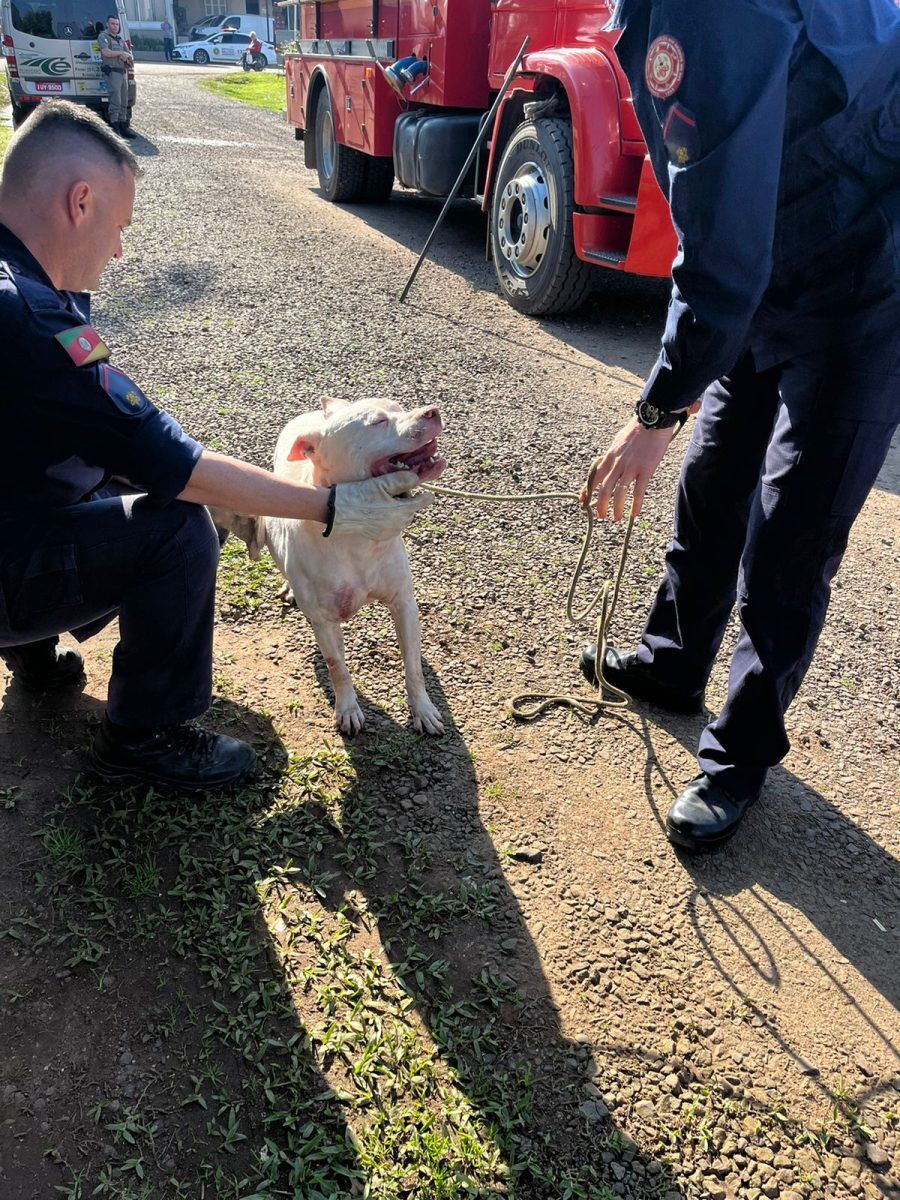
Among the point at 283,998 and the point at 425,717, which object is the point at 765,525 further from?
the point at 283,998

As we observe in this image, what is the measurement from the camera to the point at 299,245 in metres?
8.48

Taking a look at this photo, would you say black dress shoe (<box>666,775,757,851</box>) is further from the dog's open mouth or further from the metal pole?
the metal pole

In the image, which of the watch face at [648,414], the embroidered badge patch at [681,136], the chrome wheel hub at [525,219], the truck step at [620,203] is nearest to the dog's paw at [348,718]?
the watch face at [648,414]

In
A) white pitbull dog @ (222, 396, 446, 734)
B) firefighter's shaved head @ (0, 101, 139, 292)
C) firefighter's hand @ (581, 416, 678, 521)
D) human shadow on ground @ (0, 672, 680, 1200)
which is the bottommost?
human shadow on ground @ (0, 672, 680, 1200)

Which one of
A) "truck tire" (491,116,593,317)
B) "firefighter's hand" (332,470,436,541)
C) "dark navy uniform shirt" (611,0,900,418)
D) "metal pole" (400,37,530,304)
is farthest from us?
"metal pole" (400,37,530,304)

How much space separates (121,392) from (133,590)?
22.1 inches

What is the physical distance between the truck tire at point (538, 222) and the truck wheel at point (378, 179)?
393 cm

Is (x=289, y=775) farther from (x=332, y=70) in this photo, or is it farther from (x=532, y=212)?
(x=332, y=70)

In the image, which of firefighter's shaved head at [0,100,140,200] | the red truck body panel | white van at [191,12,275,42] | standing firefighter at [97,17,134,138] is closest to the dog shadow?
firefighter's shaved head at [0,100,140,200]

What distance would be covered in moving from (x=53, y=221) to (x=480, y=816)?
1.90m

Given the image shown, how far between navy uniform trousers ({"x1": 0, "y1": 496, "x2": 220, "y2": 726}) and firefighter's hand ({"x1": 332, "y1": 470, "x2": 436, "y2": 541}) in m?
0.38

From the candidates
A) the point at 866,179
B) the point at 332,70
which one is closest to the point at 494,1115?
the point at 866,179

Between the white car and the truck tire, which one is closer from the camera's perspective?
the truck tire

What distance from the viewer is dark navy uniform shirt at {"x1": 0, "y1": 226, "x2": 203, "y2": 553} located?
6.03 feet
